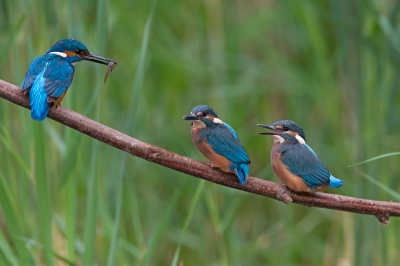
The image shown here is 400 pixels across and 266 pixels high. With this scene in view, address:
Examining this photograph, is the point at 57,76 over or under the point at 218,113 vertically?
under

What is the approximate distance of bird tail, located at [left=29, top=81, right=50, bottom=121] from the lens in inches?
66.1

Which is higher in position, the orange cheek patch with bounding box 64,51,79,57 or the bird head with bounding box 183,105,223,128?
the orange cheek patch with bounding box 64,51,79,57

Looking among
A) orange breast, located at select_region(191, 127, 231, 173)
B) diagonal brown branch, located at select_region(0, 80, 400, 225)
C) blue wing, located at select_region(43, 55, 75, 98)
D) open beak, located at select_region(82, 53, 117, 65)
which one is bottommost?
diagonal brown branch, located at select_region(0, 80, 400, 225)

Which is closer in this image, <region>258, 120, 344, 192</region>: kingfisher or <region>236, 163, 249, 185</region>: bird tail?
<region>236, 163, 249, 185</region>: bird tail

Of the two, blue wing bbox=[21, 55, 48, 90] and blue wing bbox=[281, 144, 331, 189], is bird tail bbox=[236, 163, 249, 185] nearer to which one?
blue wing bbox=[281, 144, 331, 189]

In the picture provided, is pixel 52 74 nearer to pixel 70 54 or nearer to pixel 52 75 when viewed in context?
pixel 52 75

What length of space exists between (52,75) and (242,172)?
58 cm

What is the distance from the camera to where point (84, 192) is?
3039 mm

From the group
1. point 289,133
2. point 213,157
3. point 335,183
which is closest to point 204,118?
point 213,157

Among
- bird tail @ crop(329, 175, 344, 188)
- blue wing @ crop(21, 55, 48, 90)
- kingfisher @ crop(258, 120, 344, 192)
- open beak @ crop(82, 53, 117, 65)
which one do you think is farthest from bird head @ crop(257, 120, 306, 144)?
blue wing @ crop(21, 55, 48, 90)

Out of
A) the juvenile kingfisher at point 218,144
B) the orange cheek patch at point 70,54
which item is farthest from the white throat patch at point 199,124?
the orange cheek patch at point 70,54

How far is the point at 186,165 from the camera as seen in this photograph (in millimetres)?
1694

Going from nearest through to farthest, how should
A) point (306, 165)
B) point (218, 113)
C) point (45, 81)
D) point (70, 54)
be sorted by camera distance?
1. point (45, 81)
2. point (306, 165)
3. point (70, 54)
4. point (218, 113)

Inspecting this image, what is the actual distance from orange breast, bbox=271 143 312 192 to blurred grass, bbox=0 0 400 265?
41cm
